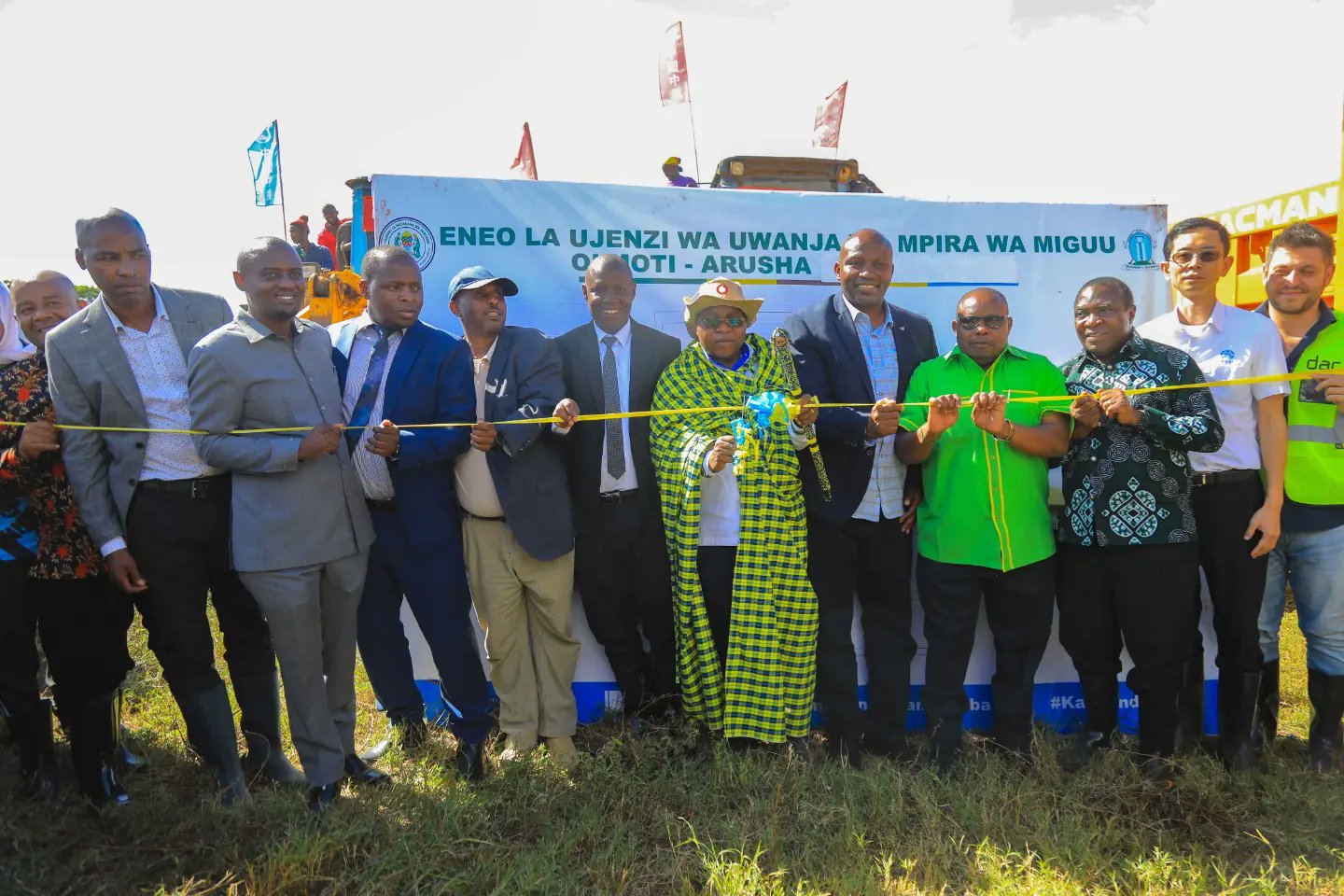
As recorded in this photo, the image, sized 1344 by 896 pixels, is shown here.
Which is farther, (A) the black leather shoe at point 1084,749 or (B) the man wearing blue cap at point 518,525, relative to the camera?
(A) the black leather shoe at point 1084,749

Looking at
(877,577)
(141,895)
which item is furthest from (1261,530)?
(141,895)

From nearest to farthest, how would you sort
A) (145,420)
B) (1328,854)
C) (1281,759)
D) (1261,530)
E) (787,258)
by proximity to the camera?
(1328,854) < (145,420) < (1261,530) < (1281,759) < (787,258)

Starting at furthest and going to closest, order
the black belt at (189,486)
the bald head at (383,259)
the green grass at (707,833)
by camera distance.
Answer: the bald head at (383,259)
the black belt at (189,486)
the green grass at (707,833)

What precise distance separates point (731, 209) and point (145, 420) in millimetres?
2935

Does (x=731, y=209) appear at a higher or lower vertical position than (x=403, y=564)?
higher

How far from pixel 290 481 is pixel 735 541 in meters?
1.81

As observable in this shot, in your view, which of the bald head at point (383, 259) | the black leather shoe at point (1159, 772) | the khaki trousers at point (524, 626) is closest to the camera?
the black leather shoe at point (1159, 772)

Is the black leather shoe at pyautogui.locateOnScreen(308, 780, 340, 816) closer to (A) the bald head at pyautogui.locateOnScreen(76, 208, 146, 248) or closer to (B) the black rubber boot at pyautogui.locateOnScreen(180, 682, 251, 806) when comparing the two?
(B) the black rubber boot at pyautogui.locateOnScreen(180, 682, 251, 806)

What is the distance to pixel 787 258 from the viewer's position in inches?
189

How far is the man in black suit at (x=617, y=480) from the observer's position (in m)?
4.06

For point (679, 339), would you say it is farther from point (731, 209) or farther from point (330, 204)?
point (330, 204)

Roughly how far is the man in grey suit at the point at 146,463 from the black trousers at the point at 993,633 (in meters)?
2.92

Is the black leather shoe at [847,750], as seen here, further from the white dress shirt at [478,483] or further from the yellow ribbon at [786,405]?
the white dress shirt at [478,483]

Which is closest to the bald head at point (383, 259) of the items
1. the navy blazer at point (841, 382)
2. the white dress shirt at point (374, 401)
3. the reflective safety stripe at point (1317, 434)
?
the white dress shirt at point (374, 401)
